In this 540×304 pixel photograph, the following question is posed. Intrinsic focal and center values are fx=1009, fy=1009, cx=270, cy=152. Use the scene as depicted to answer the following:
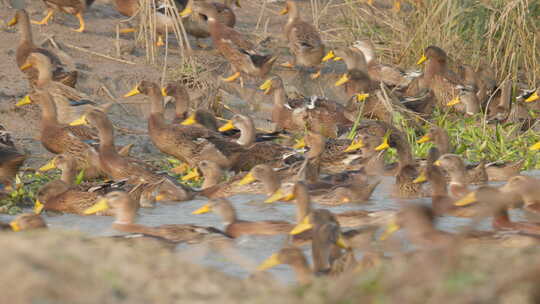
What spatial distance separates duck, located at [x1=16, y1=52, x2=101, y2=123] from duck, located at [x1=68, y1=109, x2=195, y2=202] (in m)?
0.89

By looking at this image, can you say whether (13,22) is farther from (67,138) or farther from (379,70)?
(379,70)

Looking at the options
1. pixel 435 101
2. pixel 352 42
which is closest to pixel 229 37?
pixel 352 42

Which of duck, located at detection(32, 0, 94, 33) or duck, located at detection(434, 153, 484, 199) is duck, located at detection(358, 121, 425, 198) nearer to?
duck, located at detection(434, 153, 484, 199)

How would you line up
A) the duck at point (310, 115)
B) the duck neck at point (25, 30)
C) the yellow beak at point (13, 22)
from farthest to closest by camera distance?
the yellow beak at point (13, 22)
the duck neck at point (25, 30)
the duck at point (310, 115)

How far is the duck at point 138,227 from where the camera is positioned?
670 centimetres

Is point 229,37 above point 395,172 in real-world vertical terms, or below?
above

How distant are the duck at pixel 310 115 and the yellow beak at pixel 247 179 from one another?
223 cm

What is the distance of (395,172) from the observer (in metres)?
9.38

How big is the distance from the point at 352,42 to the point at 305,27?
650 millimetres

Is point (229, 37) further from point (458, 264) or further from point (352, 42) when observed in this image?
point (458, 264)

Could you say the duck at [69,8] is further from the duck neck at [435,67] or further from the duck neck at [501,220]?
the duck neck at [501,220]

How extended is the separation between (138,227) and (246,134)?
308 cm

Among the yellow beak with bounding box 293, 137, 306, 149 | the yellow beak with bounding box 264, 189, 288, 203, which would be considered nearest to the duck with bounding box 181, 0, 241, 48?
the yellow beak with bounding box 293, 137, 306, 149

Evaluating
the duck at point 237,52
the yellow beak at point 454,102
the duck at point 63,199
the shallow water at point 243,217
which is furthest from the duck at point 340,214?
the duck at point 237,52
